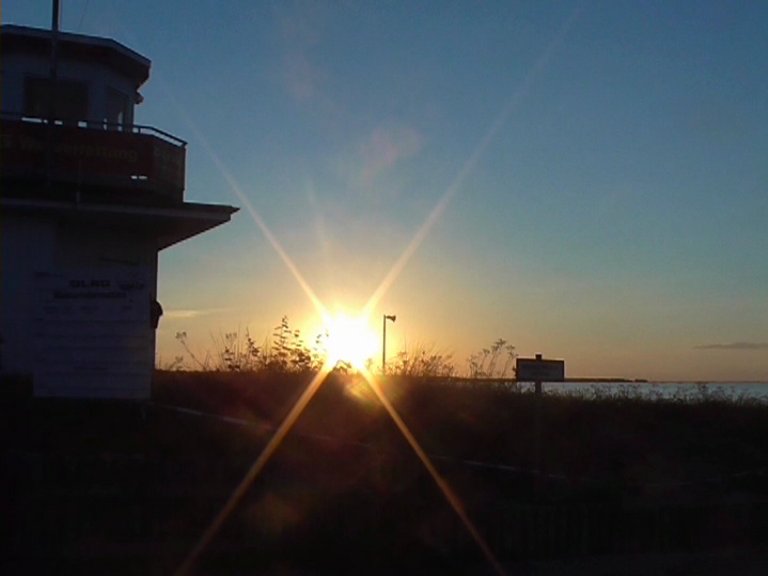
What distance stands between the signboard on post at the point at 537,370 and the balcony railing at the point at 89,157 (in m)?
9.28

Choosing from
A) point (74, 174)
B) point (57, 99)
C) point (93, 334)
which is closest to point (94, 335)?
point (93, 334)

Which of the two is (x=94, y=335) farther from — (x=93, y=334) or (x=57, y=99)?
→ (x=57, y=99)

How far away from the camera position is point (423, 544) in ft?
36.7

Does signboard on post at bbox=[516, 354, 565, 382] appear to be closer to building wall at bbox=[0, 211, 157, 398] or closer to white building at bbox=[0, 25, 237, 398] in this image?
building wall at bbox=[0, 211, 157, 398]

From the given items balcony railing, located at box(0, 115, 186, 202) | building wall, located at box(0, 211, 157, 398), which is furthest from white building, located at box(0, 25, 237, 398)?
building wall, located at box(0, 211, 157, 398)

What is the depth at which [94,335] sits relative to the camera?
15297 millimetres

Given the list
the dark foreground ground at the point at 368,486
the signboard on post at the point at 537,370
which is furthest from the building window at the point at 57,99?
the signboard on post at the point at 537,370

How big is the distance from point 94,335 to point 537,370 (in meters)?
6.14

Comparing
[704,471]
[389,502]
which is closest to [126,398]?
[389,502]

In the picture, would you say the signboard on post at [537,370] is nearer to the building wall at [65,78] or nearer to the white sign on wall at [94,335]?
the white sign on wall at [94,335]

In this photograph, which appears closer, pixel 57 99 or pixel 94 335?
pixel 94 335

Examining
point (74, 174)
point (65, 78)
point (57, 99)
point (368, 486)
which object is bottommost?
point (368, 486)

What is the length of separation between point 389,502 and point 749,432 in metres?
9.49

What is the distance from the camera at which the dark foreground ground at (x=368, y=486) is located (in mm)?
10000
